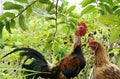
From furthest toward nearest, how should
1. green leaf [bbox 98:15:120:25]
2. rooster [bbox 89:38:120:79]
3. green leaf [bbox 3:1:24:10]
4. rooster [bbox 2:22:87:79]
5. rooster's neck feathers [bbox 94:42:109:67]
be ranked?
rooster [bbox 2:22:87:79] < rooster's neck feathers [bbox 94:42:109:67] < rooster [bbox 89:38:120:79] < green leaf [bbox 3:1:24:10] < green leaf [bbox 98:15:120:25]

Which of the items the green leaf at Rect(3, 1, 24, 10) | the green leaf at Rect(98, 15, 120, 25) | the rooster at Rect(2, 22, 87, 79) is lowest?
the rooster at Rect(2, 22, 87, 79)

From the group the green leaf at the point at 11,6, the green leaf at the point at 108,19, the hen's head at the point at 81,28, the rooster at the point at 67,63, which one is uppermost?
the green leaf at the point at 11,6

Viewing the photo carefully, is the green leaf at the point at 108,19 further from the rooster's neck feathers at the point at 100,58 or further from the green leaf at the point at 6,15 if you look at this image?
the rooster's neck feathers at the point at 100,58

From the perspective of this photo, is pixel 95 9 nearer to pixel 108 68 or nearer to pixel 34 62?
pixel 108 68

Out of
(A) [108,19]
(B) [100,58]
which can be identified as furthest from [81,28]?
(A) [108,19]

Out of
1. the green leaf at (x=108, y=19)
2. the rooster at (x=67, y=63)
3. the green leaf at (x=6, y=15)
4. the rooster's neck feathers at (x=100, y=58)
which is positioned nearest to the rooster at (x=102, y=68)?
the rooster's neck feathers at (x=100, y=58)

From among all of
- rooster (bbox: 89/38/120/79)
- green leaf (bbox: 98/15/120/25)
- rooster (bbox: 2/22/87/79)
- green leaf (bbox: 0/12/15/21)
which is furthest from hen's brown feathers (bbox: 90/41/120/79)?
green leaf (bbox: 98/15/120/25)

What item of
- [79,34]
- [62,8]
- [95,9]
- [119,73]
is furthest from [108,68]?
[95,9]

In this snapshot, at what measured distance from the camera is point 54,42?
1732mm

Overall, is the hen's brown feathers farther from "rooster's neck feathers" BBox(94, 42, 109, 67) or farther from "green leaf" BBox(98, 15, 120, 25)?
"green leaf" BBox(98, 15, 120, 25)

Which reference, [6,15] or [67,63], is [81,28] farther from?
[6,15]

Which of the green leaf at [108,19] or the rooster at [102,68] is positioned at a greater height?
the green leaf at [108,19]

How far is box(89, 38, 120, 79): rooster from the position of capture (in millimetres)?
1594

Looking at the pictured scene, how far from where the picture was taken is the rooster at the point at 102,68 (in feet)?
5.23
